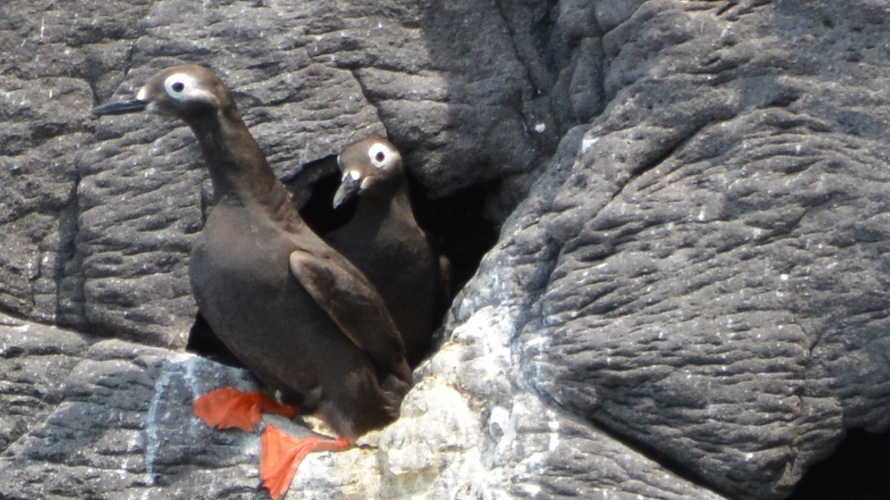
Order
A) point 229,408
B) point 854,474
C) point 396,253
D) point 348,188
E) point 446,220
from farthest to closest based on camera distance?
1. point 446,220
2. point 396,253
3. point 854,474
4. point 348,188
5. point 229,408

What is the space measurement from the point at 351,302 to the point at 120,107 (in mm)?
1242

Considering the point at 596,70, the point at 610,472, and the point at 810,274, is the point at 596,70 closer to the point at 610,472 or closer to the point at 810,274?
the point at 810,274

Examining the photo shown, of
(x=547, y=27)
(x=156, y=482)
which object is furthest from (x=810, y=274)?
(x=156, y=482)

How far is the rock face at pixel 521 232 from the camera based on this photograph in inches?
173

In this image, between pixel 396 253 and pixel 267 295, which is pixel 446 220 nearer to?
pixel 396 253

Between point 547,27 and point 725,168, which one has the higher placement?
point 547,27

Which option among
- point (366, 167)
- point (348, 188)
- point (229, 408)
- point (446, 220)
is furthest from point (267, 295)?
point (446, 220)

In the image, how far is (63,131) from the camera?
19.4ft

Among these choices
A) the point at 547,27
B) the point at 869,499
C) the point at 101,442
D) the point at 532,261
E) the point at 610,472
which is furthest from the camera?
the point at 547,27

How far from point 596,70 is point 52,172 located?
8.36 ft

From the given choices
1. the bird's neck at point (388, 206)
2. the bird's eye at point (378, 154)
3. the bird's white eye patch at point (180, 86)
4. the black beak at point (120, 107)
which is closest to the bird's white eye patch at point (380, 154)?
the bird's eye at point (378, 154)

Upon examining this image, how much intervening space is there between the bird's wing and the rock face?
0.40m

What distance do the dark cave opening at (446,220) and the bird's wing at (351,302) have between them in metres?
0.69

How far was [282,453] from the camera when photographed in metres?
5.13
